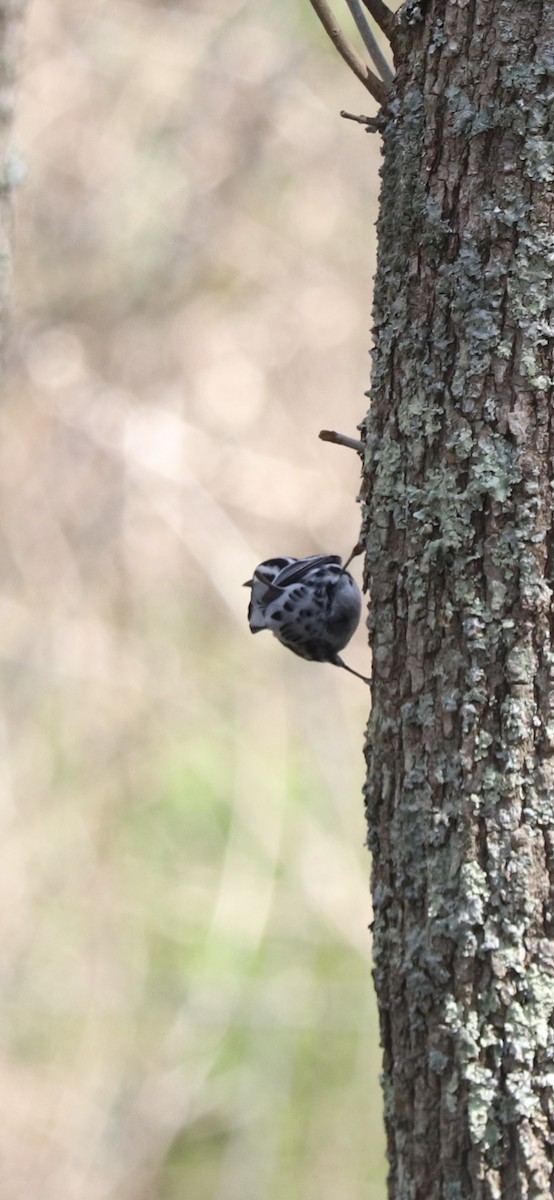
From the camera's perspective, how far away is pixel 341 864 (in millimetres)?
5289

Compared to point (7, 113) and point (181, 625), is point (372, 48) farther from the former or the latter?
point (181, 625)

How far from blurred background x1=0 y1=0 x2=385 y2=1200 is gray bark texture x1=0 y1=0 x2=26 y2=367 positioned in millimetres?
2750

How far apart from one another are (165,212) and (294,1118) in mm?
4239

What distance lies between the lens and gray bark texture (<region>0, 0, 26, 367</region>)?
105 inches

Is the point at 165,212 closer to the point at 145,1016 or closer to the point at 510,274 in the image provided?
the point at 145,1016

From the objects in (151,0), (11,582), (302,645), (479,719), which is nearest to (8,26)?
(302,645)

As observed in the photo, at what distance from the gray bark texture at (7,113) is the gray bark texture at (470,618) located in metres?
1.51

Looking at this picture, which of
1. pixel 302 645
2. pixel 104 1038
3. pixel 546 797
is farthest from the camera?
pixel 104 1038

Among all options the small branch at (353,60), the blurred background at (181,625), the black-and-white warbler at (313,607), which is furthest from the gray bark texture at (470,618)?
the blurred background at (181,625)

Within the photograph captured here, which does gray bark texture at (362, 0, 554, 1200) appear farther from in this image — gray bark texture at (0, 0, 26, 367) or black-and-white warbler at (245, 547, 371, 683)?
gray bark texture at (0, 0, 26, 367)

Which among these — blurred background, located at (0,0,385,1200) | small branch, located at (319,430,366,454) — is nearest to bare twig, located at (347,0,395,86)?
small branch, located at (319,430,366,454)

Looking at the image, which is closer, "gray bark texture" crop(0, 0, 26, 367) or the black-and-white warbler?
the black-and-white warbler

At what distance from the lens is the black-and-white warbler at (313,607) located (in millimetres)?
2258

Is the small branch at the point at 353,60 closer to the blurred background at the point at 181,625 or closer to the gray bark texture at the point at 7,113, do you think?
the gray bark texture at the point at 7,113
